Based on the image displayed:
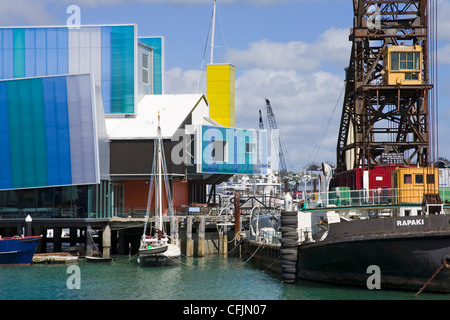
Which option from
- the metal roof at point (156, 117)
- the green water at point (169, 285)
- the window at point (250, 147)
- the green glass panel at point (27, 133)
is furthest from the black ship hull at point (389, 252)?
the window at point (250, 147)

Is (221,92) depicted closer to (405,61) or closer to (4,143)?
(405,61)

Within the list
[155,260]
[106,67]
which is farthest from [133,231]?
[106,67]

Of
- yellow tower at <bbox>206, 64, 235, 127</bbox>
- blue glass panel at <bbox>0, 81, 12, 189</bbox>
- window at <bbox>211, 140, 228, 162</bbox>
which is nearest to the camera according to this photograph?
blue glass panel at <bbox>0, 81, 12, 189</bbox>

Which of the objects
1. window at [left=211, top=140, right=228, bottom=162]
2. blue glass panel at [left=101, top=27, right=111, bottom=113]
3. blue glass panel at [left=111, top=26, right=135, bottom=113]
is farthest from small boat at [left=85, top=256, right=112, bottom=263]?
blue glass panel at [left=101, top=27, right=111, bottom=113]

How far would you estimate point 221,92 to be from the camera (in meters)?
100

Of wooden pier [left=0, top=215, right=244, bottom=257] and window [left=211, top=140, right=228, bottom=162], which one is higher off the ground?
window [left=211, top=140, right=228, bottom=162]

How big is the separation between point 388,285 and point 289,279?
6.46m

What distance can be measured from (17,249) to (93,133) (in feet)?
43.7

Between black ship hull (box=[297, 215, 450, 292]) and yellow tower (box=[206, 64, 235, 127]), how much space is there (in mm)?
57029

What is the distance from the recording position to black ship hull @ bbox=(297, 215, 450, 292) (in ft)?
126

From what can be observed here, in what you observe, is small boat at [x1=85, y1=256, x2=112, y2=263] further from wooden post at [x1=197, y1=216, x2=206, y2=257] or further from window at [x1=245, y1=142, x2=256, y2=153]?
window at [x1=245, y1=142, x2=256, y2=153]

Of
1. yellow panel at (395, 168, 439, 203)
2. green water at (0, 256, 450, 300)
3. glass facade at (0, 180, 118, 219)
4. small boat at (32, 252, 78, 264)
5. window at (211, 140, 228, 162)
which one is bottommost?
green water at (0, 256, 450, 300)
